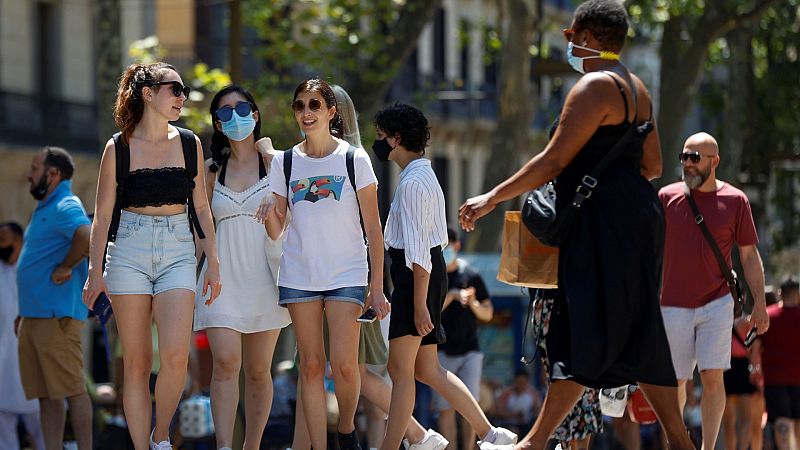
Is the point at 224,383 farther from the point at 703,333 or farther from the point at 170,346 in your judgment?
the point at 703,333

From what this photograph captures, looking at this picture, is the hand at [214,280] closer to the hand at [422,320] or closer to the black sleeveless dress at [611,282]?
the hand at [422,320]

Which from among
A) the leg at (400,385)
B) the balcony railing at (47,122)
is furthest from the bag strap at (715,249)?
the balcony railing at (47,122)

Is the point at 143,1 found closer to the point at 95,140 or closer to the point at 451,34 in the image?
the point at 95,140

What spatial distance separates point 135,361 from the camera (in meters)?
8.77

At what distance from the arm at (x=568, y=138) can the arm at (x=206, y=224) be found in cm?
204

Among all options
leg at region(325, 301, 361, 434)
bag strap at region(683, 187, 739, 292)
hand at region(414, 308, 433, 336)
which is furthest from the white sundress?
bag strap at region(683, 187, 739, 292)

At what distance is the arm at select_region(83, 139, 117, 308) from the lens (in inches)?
341

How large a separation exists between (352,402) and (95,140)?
26.8 m

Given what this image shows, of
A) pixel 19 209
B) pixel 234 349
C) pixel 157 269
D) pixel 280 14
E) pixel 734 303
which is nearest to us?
pixel 157 269

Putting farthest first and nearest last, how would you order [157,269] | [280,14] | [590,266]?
1. [280,14]
2. [157,269]
3. [590,266]

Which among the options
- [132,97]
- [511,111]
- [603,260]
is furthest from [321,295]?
[511,111]

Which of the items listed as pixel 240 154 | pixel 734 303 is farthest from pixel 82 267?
pixel 734 303

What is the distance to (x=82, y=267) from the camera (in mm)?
11531

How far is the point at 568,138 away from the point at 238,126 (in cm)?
280
